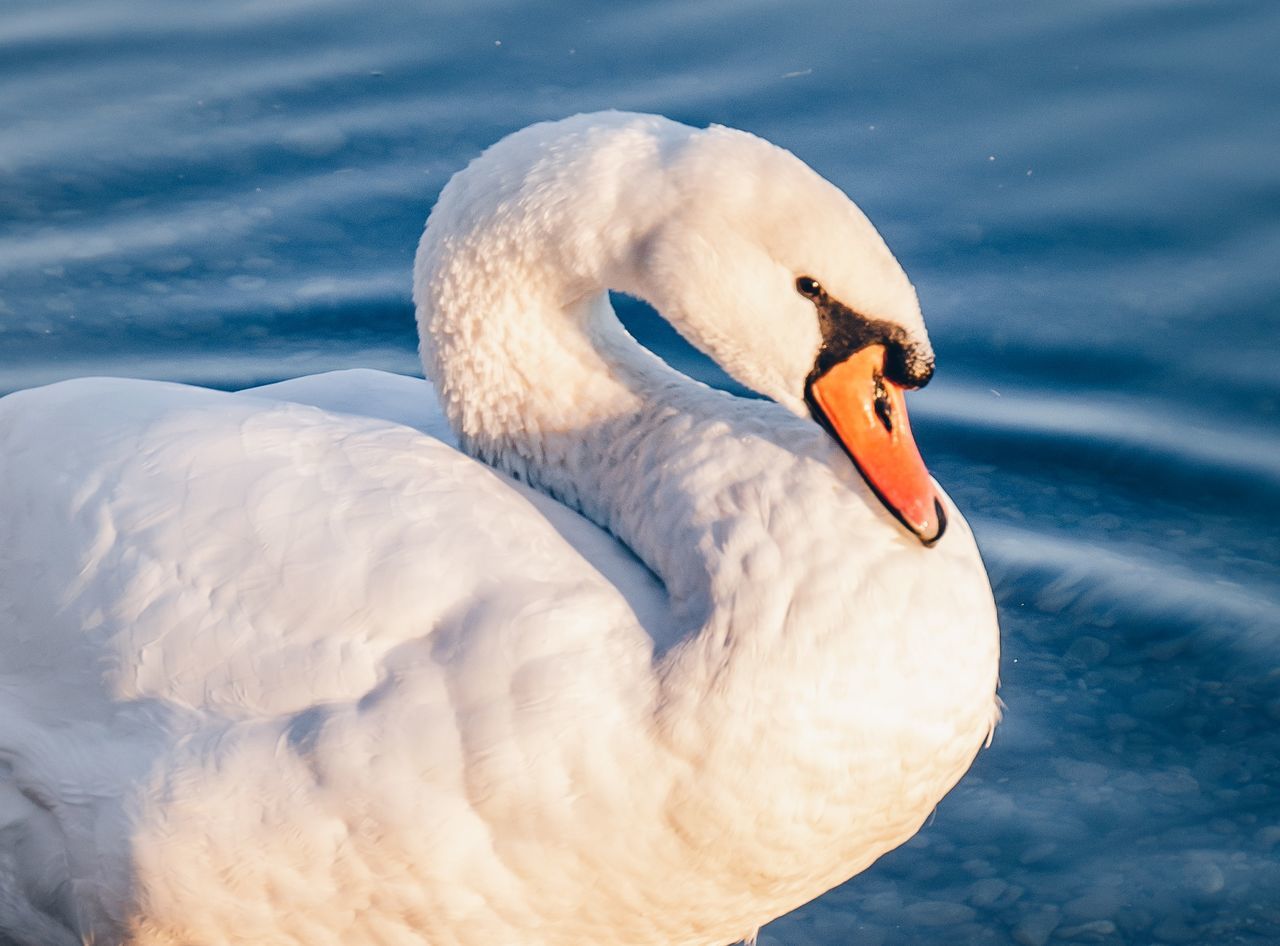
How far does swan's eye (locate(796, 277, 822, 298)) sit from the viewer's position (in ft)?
11.1

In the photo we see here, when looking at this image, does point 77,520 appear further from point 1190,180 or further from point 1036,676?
point 1190,180

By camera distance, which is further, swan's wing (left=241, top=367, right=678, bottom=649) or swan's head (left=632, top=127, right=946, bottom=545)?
swan's wing (left=241, top=367, right=678, bottom=649)

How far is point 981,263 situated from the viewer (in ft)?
20.6

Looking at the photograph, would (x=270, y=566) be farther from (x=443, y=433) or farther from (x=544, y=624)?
(x=443, y=433)

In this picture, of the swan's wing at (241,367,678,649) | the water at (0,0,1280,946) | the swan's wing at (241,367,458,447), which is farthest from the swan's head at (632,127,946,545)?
the water at (0,0,1280,946)

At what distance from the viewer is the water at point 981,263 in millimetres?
4383

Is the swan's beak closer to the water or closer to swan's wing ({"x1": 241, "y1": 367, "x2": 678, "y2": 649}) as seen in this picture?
swan's wing ({"x1": 241, "y1": 367, "x2": 678, "y2": 649})

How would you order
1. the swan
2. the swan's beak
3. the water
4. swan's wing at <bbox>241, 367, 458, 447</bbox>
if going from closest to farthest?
the swan, the swan's beak, swan's wing at <bbox>241, 367, 458, 447</bbox>, the water

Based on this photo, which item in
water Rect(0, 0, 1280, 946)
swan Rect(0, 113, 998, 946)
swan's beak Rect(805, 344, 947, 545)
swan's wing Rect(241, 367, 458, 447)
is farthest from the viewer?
water Rect(0, 0, 1280, 946)

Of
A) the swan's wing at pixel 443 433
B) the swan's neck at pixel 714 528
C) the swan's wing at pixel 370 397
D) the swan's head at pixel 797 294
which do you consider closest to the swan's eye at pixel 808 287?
the swan's head at pixel 797 294

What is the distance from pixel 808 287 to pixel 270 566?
1.10 meters

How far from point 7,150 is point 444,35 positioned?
1.79 metres

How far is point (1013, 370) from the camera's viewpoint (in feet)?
19.2

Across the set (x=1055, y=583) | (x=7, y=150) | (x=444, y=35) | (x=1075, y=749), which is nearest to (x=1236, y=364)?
(x=1055, y=583)
